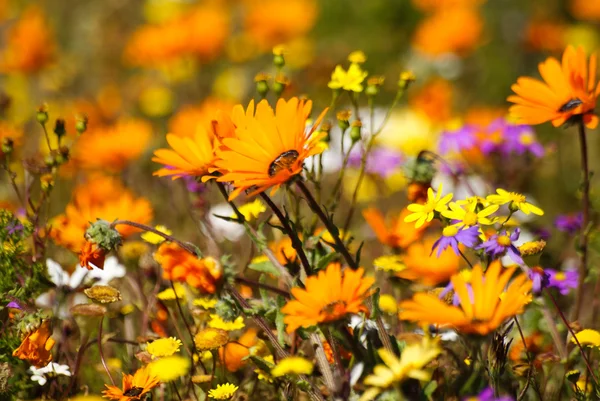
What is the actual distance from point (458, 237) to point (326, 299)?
30 centimetres

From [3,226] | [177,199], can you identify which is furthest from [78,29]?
[3,226]

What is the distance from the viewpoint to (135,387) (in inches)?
56.7

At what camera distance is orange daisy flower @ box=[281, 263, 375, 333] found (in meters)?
1.21

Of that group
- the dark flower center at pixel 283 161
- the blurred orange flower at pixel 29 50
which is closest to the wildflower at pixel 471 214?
the dark flower center at pixel 283 161

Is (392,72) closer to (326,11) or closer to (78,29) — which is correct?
(326,11)

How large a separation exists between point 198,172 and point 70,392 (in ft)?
1.93

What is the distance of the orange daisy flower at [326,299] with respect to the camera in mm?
1207

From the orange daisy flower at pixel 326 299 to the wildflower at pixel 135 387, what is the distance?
1.09ft

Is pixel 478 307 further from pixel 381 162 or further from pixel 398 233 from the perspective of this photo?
pixel 381 162

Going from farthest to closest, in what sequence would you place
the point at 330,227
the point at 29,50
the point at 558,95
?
the point at 29,50 → the point at 558,95 → the point at 330,227

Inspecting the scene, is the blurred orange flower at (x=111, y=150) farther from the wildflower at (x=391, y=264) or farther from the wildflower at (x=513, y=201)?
the wildflower at (x=513, y=201)

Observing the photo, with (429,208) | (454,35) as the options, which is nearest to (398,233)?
Result: (429,208)

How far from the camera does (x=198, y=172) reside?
1442 mm

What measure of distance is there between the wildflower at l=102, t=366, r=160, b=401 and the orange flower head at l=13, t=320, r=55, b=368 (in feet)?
0.52
